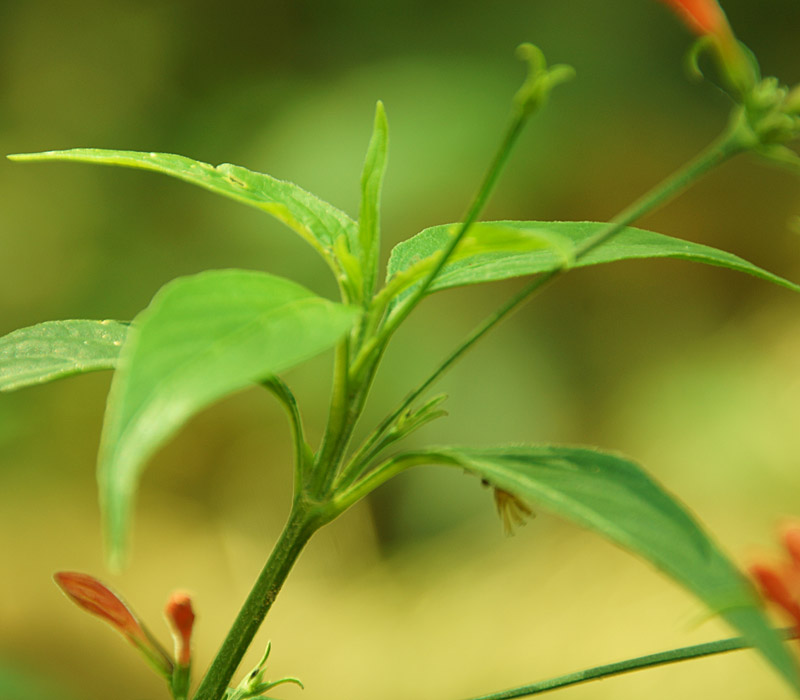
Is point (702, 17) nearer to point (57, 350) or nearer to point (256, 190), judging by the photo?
point (256, 190)

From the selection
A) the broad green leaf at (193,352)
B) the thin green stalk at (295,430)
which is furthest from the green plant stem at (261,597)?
the broad green leaf at (193,352)

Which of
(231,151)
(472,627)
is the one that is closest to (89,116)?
(231,151)

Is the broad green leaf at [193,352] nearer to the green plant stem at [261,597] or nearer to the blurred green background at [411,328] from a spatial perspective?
the green plant stem at [261,597]

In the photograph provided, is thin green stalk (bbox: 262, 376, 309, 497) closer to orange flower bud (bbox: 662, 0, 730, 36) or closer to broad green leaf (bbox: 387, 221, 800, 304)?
broad green leaf (bbox: 387, 221, 800, 304)

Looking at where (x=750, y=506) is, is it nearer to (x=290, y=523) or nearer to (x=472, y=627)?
(x=472, y=627)

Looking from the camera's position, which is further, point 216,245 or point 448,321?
point 216,245

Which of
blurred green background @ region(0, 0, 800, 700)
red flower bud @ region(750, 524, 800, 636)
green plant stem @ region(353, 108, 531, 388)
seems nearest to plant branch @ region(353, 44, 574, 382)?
green plant stem @ region(353, 108, 531, 388)
